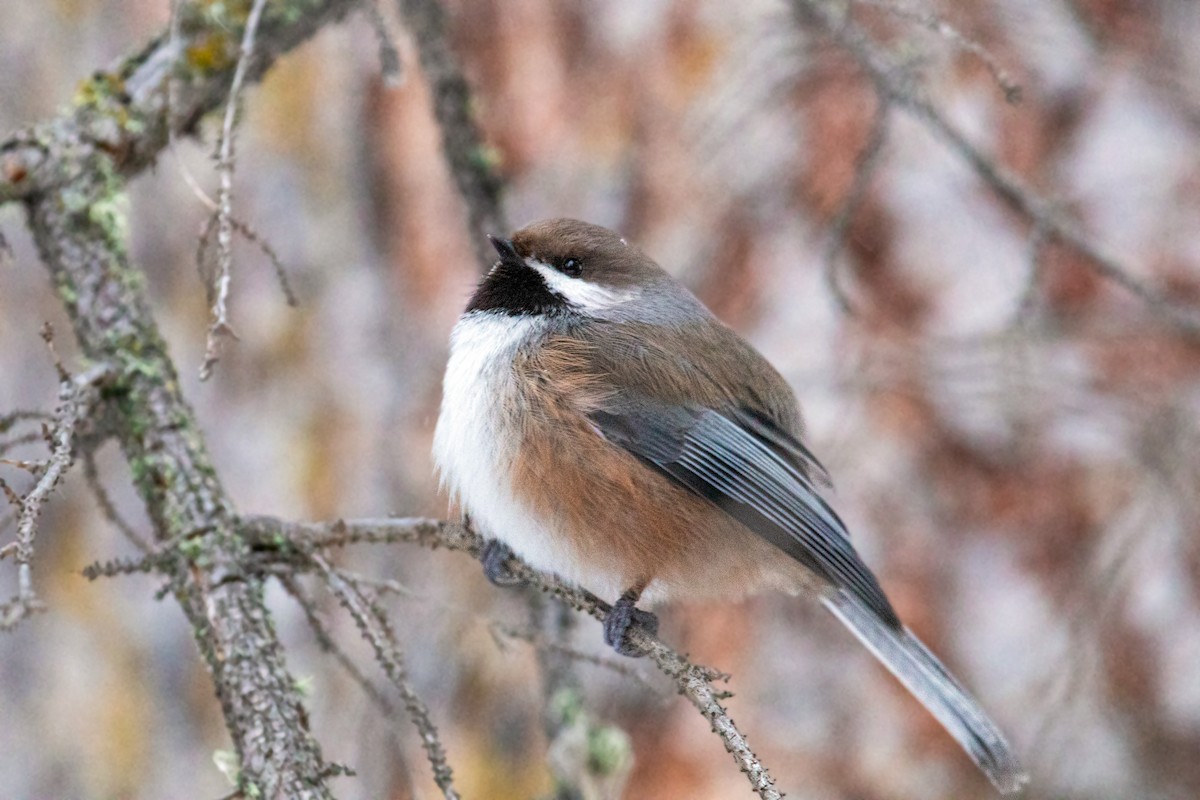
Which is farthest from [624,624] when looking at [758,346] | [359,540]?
[758,346]

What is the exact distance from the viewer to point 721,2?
4.17 meters

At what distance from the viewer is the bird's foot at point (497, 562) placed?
255cm

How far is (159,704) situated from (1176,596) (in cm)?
378

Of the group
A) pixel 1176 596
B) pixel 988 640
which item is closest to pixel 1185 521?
pixel 1176 596

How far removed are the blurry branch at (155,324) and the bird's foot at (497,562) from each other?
1.89 ft

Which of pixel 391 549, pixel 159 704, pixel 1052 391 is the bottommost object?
A: pixel 159 704

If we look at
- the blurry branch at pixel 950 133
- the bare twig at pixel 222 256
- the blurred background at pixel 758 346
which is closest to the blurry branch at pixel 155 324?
the bare twig at pixel 222 256

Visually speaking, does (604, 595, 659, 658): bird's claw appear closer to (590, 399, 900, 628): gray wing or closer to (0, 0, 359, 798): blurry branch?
(590, 399, 900, 628): gray wing

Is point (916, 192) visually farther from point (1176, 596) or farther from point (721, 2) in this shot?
point (1176, 596)

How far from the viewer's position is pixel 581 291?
2863 mm

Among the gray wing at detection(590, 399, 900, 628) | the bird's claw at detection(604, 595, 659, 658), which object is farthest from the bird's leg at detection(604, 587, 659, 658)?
the gray wing at detection(590, 399, 900, 628)

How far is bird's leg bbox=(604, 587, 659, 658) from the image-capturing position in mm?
2482

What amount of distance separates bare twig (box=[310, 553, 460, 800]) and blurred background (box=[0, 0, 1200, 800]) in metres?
1.58

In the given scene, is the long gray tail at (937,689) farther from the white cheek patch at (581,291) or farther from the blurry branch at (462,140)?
the blurry branch at (462,140)
